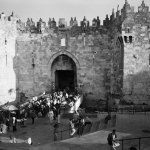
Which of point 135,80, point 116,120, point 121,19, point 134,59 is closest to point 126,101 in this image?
point 135,80

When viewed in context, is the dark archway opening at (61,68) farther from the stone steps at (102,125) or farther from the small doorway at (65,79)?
the stone steps at (102,125)

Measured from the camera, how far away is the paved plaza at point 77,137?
9844 mm

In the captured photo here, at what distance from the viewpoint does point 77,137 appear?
36.1ft

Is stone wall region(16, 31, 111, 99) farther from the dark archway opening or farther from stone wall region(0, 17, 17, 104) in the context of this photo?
stone wall region(0, 17, 17, 104)

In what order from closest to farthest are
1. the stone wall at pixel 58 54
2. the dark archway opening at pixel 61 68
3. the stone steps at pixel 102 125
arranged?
1. the stone steps at pixel 102 125
2. the stone wall at pixel 58 54
3. the dark archway opening at pixel 61 68

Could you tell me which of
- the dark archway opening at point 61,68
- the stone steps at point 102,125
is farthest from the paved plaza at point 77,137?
the dark archway opening at point 61,68

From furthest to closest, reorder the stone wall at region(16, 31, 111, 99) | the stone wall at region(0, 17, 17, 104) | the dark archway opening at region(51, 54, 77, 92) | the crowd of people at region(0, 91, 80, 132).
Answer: the dark archway opening at region(51, 54, 77, 92) < the stone wall at region(16, 31, 111, 99) < the stone wall at region(0, 17, 17, 104) < the crowd of people at region(0, 91, 80, 132)

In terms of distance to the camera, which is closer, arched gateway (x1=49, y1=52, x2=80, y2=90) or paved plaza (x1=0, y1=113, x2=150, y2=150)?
paved plaza (x1=0, y1=113, x2=150, y2=150)

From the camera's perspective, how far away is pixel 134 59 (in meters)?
17.7

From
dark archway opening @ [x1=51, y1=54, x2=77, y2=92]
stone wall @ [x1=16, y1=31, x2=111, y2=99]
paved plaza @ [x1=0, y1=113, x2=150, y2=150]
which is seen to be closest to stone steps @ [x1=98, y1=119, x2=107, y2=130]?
paved plaza @ [x1=0, y1=113, x2=150, y2=150]

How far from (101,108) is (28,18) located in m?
11.5

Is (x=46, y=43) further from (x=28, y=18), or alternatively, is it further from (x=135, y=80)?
(x=135, y=80)

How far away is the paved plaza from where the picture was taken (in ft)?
32.3

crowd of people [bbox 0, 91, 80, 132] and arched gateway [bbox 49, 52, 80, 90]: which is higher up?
arched gateway [bbox 49, 52, 80, 90]
